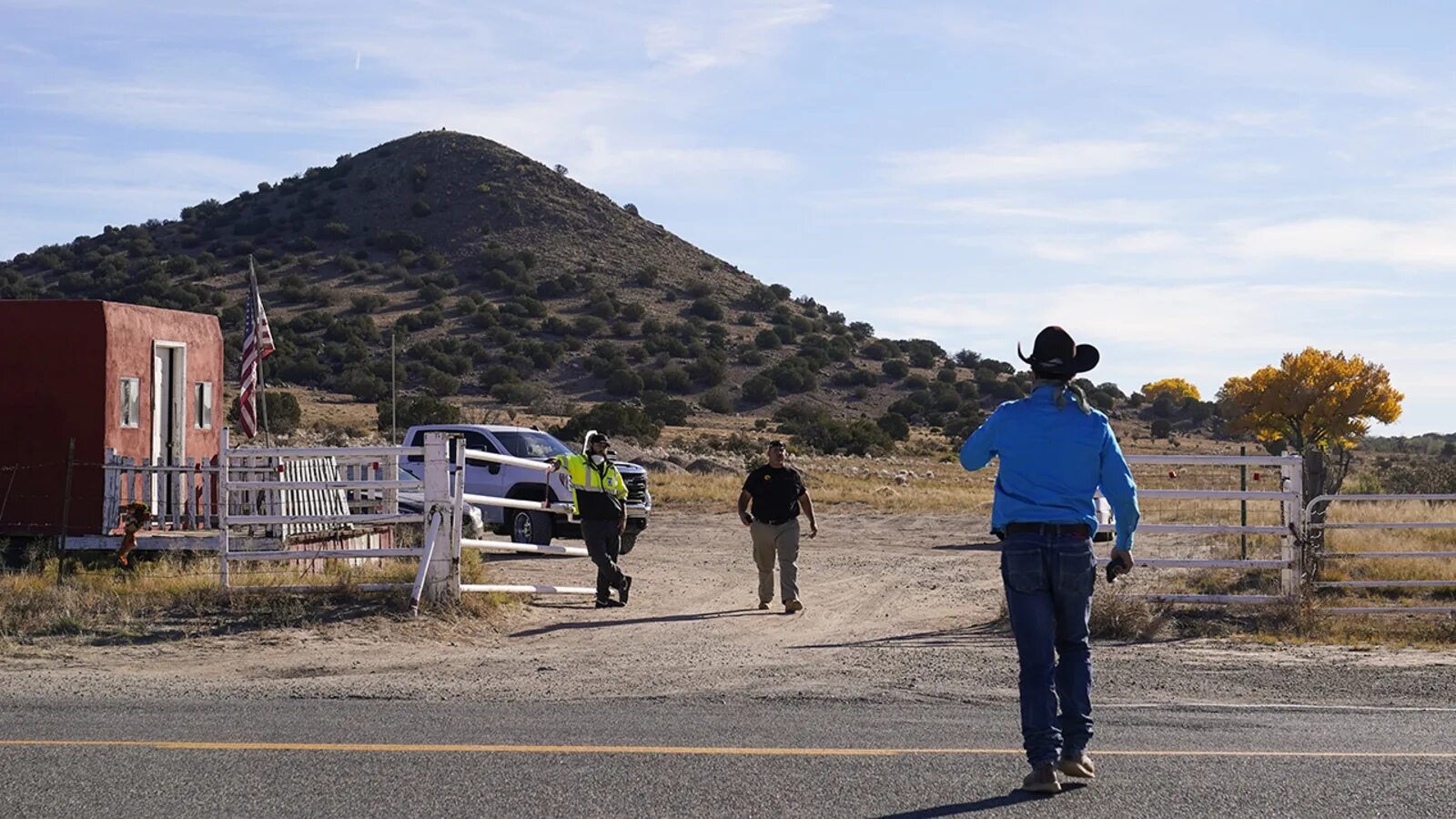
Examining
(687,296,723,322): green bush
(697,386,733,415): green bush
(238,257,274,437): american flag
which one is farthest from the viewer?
(687,296,723,322): green bush

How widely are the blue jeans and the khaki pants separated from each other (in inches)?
347

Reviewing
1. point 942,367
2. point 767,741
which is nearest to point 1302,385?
point 767,741

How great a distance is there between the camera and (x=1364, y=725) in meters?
8.70

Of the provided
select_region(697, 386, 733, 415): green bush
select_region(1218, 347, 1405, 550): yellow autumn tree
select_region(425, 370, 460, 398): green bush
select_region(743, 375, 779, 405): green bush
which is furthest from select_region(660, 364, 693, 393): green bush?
select_region(1218, 347, 1405, 550): yellow autumn tree

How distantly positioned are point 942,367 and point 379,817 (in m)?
86.7

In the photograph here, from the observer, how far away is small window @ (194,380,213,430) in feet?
72.0

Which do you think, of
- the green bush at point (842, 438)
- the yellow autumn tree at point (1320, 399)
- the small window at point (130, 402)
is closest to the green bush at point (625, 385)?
the green bush at point (842, 438)

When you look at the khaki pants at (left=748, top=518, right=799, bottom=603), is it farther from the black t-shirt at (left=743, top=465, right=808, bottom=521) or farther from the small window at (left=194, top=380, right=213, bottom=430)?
the small window at (left=194, top=380, right=213, bottom=430)

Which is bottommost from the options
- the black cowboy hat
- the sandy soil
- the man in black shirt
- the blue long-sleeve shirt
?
the sandy soil

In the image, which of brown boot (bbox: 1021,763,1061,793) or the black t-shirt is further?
the black t-shirt

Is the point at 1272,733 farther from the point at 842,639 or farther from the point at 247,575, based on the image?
the point at 247,575

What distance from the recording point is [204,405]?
22.2 metres

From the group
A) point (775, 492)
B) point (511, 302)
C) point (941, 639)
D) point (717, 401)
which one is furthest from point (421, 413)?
point (941, 639)

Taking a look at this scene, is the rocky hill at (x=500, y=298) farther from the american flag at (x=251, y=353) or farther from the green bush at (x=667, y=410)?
the american flag at (x=251, y=353)
